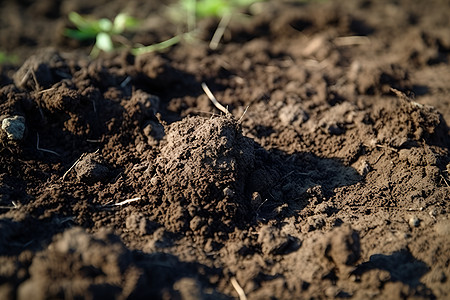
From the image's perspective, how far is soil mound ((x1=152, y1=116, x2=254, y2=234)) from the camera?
7.00 feet

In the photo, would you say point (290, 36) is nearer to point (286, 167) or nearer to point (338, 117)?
point (338, 117)

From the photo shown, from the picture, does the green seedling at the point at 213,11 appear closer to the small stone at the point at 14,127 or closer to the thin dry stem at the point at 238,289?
the small stone at the point at 14,127

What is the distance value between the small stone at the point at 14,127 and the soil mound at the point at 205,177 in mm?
909

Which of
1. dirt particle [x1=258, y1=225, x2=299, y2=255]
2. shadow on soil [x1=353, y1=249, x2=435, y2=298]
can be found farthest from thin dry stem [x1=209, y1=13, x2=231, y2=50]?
shadow on soil [x1=353, y1=249, x2=435, y2=298]

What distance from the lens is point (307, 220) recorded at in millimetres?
2203

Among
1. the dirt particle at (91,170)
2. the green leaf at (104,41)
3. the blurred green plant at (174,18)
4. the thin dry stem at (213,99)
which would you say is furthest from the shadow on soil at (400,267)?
the green leaf at (104,41)

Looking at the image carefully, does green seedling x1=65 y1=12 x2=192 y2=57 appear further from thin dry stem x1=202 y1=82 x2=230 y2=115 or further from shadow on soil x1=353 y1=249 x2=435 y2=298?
shadow on soil x1=353 y1=249 x2=435 y2=298

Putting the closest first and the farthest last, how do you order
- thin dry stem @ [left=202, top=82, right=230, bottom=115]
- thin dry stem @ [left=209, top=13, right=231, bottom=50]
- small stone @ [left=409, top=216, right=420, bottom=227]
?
1. small stone @ [left=409, top=216, right=420, bottom=227]
2. thin dry stem @ [left=202, top=82, right=230, bottom=115]
3. thin dry stem @ [left=209, top=13, right=231, bottom=50]

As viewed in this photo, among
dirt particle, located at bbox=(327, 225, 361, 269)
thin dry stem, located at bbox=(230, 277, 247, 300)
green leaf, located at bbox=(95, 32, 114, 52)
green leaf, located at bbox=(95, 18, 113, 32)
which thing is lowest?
thin dry stem, located at bbox=(230, 277, 247, 300)

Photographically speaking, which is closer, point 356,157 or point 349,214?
point 349,214

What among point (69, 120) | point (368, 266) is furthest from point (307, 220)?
point (69, 120)

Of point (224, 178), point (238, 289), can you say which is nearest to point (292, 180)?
point (224, 178)

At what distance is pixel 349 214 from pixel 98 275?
1424 mm

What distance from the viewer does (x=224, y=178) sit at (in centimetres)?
222
